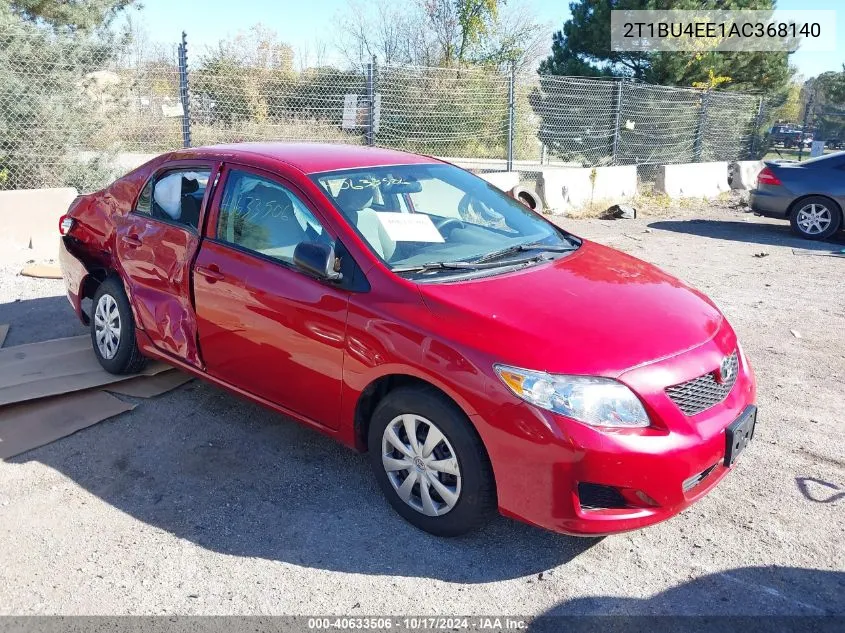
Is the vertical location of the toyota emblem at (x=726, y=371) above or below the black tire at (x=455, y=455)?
above

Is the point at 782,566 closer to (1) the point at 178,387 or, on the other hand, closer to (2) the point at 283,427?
(2) the point at 283,427

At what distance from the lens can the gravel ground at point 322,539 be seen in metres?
2.81

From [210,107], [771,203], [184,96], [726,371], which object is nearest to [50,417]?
[726,371]

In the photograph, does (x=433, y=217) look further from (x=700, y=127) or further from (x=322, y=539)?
(x=700, y=127)

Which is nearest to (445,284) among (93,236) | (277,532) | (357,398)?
(357,398)

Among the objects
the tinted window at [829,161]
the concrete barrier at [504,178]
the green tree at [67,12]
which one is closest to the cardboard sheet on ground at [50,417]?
the concrete barrier at [504,178]

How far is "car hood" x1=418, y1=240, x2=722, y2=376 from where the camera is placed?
112 inches

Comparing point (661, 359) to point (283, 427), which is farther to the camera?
point (283, 427)

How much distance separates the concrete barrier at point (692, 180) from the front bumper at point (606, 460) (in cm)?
1301

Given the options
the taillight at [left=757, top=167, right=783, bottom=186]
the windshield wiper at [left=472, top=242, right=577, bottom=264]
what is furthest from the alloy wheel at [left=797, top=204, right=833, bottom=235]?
the windshield wiper at [left=472, top=242, right=577, bottom=264]

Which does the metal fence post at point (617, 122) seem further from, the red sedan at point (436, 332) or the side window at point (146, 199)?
the side window at point (146, 199)

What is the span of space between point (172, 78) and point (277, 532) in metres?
7.80

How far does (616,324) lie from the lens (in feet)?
10.1

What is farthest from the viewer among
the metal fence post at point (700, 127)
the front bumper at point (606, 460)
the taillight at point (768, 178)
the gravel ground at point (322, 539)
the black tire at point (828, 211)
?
the metal fence post at point (700, 127)
